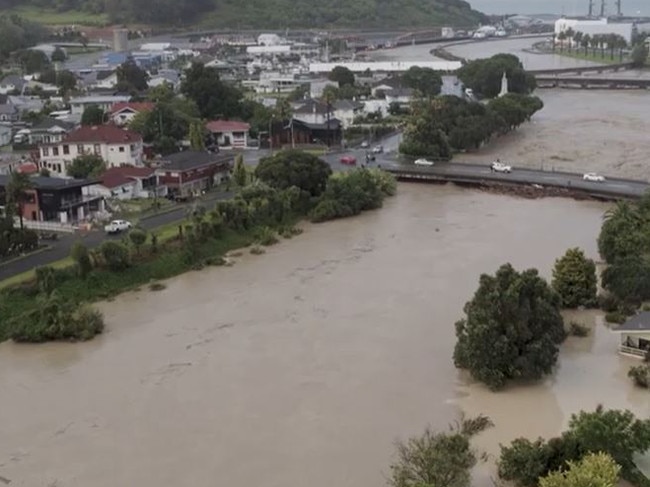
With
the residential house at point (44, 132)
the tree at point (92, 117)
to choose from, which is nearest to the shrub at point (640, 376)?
the residential house at point (44, 132)

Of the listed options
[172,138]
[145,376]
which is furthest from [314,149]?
[145,376]

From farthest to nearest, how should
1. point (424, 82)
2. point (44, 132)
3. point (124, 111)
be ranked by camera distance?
1. point (424, 82)
2. point (124, 111)
3. point (44, 132)

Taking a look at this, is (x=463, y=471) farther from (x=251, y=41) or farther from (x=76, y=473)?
(x=251, y=41)

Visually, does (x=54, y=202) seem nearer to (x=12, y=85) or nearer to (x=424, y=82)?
(x=424, y=82)

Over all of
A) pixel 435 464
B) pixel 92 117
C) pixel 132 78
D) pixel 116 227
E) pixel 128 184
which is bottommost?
pixel 116 227

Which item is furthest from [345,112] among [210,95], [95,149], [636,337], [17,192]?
[636,337]

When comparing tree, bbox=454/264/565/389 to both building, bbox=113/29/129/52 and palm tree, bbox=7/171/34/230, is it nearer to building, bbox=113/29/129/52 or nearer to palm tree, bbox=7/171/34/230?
palm tree, bbox=7/171/34/230

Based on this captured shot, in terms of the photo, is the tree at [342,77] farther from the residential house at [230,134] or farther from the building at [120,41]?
the building at [120,41]

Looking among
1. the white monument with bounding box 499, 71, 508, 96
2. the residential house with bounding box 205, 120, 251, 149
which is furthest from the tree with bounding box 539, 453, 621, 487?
the white monument with bounding box 499, 71, 508, 96
